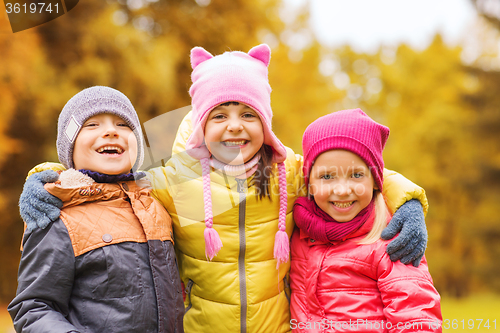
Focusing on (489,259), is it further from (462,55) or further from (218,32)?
(218,32)

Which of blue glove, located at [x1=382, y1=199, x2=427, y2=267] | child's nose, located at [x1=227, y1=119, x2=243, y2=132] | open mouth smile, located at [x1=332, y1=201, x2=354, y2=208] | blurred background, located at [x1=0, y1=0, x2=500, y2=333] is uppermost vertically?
blurred background, located at [x1=0, y1=0, x2=500, y2=333]

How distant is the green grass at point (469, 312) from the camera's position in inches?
294

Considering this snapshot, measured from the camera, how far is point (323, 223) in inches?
93.4

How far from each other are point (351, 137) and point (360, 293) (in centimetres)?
85

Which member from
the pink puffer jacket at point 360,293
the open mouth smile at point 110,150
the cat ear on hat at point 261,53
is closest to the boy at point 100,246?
the open mouth smile at point 110,150

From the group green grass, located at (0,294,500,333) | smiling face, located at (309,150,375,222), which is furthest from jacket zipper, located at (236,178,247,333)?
green grass, located at (0,294,500,333)

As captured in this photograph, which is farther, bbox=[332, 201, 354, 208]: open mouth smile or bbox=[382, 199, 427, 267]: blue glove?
bbox=[332, 201, 354, 208]: open mouth smile

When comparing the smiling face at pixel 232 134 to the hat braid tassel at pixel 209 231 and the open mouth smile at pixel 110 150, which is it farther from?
the open mouth smile at pixel 110 150

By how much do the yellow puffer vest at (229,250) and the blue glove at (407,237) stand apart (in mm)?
122

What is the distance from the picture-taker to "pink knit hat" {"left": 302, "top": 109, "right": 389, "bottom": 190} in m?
2.33

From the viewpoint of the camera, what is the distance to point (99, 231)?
1991mm

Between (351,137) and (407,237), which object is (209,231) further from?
(407,237)

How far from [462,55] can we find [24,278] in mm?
14532

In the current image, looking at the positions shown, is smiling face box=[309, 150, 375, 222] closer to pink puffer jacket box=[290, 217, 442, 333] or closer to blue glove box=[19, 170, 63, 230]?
pink puffer jacket box=[290, 217, 442, 333]
